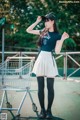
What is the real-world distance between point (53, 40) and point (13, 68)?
35 cm

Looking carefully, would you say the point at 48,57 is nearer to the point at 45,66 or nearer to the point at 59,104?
the point at 45,66

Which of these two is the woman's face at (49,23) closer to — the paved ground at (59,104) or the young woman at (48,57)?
the young woman at (48,57)

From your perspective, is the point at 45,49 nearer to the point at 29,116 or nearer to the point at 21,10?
the point at 29,116

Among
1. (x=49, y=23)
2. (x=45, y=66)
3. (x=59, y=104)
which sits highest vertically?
(x=49, y=23)

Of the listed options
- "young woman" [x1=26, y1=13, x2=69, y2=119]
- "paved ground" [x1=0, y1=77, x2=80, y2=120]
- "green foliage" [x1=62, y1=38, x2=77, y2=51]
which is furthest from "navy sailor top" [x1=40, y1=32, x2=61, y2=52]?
"green foliage" [x1=62, y1=38, x2=77, y2=51]

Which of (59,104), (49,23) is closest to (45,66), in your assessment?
(49,23)

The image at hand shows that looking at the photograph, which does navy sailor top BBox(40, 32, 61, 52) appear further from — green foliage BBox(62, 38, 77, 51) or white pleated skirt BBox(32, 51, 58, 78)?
green foliage BBox(62, 38, 77, 51)

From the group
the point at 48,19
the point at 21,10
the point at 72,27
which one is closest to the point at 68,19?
the point at 72,27

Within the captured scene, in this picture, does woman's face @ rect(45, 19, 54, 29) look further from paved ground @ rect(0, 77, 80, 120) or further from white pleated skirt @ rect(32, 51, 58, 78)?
paved ground @ rect(0, 77, 80, 120)

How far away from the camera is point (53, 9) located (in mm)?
7961

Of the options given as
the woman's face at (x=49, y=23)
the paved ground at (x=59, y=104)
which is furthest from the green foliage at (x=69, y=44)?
the woman's face at (x=49, y=23)

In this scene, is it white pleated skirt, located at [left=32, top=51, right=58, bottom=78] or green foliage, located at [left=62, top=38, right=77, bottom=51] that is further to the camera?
green foliage, located at [left=62, top=38, right=77, bottom=51]

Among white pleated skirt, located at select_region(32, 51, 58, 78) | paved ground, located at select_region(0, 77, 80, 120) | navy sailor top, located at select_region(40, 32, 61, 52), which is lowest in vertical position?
paved ground, located at select_region(0, 77, 80, 120)

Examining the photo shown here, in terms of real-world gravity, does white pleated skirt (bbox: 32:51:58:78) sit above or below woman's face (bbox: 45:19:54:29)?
below
